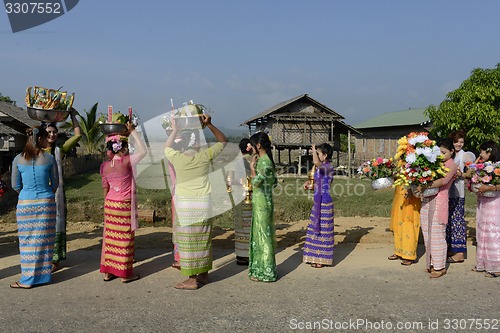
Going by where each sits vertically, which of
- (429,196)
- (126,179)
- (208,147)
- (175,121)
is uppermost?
(175,121)

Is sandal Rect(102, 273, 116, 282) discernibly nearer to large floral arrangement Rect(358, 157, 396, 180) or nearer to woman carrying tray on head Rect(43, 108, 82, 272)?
woman carrying tray on head Rect(43, 108, 82, 272)

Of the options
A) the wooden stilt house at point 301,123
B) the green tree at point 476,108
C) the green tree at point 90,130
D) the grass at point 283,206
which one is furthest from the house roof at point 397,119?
the green tree at point 90,130

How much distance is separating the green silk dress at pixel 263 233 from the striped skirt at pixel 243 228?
0.75 metres

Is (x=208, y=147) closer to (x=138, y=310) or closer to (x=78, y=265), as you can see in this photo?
(x=138, y=310)

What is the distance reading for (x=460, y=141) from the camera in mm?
6543

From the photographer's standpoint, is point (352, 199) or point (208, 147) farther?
point (352, 199)

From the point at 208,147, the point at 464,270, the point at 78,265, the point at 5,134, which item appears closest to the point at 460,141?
the point at 464,270

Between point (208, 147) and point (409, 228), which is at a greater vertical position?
point (208, 147)

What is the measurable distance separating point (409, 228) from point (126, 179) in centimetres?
402

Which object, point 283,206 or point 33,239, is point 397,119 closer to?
point 283,206

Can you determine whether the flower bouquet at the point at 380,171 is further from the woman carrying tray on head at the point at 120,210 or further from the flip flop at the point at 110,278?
the flip flop at the point at 110,278

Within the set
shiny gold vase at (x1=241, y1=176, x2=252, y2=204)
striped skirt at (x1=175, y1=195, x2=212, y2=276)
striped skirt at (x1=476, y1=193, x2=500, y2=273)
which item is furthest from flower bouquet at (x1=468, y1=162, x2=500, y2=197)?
striped skirt at (x1=175, y1=195, x2=212, y2=276)

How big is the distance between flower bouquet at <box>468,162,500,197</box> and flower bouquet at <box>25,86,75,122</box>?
5.54 m

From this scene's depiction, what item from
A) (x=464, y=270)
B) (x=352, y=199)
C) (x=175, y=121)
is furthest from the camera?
(x=352, y=199)
